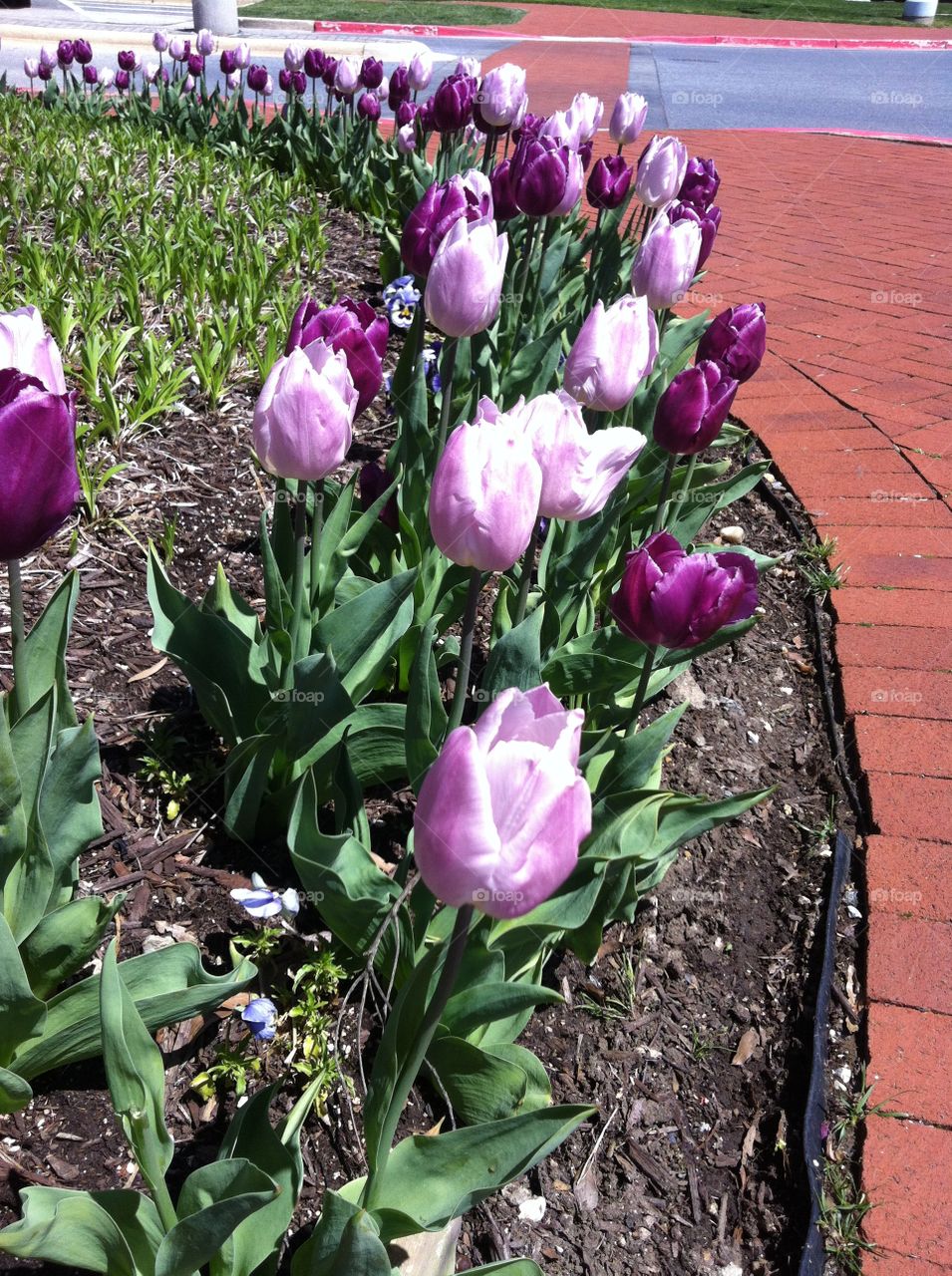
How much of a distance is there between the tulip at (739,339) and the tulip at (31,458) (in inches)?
50.4

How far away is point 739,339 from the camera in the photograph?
1.99m

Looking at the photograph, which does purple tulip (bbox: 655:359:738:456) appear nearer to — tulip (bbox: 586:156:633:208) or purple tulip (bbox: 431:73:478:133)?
tulip (bbox: 586:156:633:208)

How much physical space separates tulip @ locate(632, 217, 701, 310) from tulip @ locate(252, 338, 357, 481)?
942 mm

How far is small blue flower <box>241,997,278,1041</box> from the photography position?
1450 millimetres

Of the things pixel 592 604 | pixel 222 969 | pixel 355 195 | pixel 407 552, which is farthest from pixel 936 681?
pixel 355 195

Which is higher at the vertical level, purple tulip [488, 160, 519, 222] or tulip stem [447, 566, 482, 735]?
purple tulip [488, 160, 519, 222]

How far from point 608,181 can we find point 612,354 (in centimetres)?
165

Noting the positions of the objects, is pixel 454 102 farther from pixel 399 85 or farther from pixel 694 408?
pixel 694 408

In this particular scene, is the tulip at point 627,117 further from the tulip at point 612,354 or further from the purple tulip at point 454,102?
the tulip at point 612,354

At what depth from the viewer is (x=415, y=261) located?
1.98 m

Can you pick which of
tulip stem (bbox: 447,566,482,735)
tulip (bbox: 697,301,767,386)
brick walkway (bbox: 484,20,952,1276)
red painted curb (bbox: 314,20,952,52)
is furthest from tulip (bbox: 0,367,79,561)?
red painted curb (bbox: 314,20,952,52)

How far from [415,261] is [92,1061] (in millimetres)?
1397

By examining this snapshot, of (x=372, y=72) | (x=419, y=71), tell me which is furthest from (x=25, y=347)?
(x=372, y=72)
